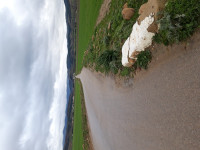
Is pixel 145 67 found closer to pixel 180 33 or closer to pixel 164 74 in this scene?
pixel 164 74

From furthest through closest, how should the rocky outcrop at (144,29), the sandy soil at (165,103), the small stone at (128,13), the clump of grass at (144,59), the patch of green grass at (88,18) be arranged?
the patch of green grass at (88,18)
the small stone at (128,13)
the clump of grass at (144,59)
the rocky outcrop at (144,29)
the sandy soil at (165,103)

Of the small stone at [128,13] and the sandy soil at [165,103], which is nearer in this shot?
the sandy soil at [165,103]

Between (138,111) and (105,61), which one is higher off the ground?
(105,61)

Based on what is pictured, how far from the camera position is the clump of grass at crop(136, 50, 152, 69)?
25.7 feet

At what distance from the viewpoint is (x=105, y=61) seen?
13094 mm

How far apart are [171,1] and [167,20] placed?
0.76m

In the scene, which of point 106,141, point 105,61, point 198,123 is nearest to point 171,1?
point 198,123

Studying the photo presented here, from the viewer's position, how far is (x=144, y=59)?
8.09 metres

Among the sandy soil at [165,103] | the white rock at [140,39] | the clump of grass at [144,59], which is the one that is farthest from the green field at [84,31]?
the sandy soil at [165,103]

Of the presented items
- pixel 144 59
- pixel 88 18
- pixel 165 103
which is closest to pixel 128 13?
pixel 144 59

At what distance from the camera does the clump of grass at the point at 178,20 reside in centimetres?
574

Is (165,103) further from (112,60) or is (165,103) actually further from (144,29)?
(112,60)

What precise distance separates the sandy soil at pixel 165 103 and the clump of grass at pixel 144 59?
0.26m

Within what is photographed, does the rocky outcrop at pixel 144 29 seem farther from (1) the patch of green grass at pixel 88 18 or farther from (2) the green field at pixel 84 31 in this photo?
(2) the green field at pixel 84 31
